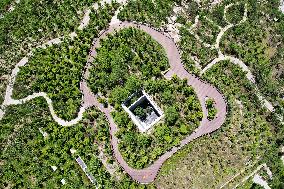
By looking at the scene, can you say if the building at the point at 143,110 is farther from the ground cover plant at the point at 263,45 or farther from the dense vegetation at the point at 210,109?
the ground cover plant at the point at 263,45

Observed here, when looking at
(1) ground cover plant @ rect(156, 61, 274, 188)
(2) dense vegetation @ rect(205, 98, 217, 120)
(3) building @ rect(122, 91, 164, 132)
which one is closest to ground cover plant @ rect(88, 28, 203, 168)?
(3) building @ rect(122, 91, 164, 132)

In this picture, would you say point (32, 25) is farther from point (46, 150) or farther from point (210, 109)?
point (210, 109)

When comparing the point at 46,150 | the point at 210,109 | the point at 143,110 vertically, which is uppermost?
the point at 46,150

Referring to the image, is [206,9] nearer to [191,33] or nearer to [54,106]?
[191,33]

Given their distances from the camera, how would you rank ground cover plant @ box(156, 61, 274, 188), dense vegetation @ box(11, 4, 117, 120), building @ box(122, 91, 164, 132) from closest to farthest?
ground cover plant @ box(156, 61, 274, 188)
building @ box(122, 91, 164, 132)
dense vegetation @ box(11, 4, 117, 120)

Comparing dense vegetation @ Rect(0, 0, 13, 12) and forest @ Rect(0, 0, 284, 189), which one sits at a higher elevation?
dense vegetation @ Rect(0, 0, 13, 12)

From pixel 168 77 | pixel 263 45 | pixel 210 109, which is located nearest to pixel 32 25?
pixel 168 77

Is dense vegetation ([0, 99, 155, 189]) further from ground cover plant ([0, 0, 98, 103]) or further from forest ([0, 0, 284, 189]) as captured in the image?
ground cover plant ([0, 0, 98, 103])

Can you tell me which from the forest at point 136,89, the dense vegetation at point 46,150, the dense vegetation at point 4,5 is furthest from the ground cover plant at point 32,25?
the dense vegetation at point 46,150
